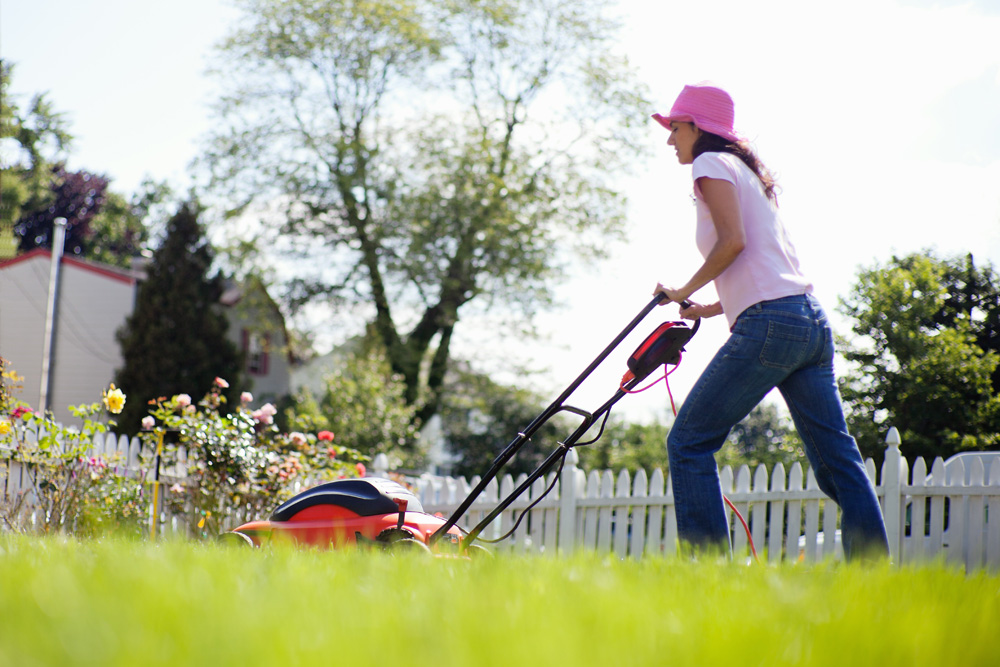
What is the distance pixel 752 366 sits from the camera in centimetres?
311

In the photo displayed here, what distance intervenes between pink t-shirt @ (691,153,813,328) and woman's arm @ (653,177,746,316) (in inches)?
1.6

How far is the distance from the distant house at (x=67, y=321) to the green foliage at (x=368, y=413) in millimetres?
11848

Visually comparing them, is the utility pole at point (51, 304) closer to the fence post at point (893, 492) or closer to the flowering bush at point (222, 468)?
the flowering bush at point (222, 468)

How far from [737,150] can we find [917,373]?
29.0 ft

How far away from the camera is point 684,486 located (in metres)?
3.10

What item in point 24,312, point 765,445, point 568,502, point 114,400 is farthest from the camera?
point 24,312

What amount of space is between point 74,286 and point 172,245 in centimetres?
560

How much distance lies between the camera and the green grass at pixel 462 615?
1.04 m

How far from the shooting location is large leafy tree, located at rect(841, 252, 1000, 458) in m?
10.9

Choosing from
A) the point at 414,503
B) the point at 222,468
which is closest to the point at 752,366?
the point at 414,503

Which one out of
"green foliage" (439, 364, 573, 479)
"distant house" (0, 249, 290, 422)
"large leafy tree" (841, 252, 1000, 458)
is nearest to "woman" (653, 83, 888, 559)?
"large leafy tree" (841, 252, 1000, 458)

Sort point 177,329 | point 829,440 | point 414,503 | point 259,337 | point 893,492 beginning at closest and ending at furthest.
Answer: point 829,440, point 414,503, point 893,492, point 177,329, point 259,337

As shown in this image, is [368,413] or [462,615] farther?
[368,413]

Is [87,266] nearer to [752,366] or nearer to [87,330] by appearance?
[87,330]
